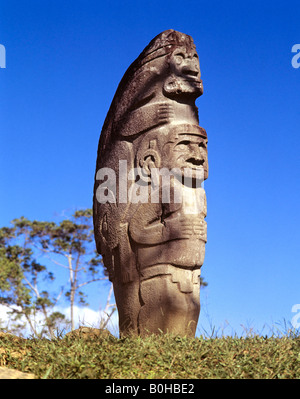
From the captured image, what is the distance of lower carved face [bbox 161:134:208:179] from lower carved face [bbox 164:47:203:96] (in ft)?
1.79

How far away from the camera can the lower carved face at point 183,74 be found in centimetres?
548

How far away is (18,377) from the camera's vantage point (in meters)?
3.36

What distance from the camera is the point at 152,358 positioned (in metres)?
3.68

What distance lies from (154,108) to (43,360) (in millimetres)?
2962

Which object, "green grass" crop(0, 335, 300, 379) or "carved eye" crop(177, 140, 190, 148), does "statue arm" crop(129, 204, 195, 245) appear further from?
"green grass" crop(0, 335, 300, 379)

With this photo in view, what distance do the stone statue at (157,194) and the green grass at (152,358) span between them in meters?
0.91

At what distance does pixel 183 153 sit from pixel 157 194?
0.52 meters

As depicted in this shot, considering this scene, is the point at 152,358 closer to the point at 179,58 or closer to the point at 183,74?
the point at 183,74

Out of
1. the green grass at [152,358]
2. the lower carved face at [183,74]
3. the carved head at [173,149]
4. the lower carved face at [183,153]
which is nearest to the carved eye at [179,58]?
the lower carved face at [183,74]

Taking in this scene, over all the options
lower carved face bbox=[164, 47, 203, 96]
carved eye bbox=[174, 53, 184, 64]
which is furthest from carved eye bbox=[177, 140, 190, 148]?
carved eye bbox=[174, 53, 184, 64]
